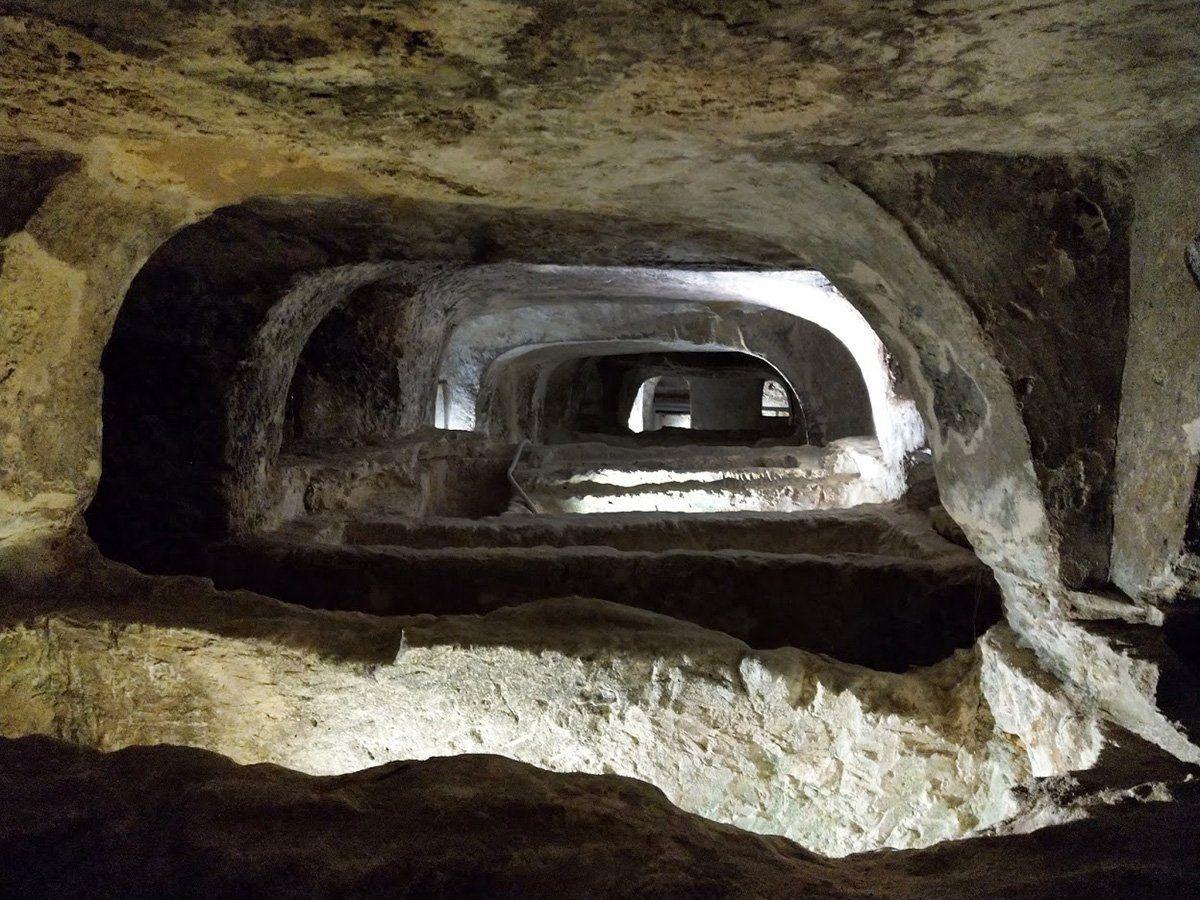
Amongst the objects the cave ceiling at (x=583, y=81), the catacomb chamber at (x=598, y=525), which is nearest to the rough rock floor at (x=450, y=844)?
the catacomb chamber at (x=598, y=525)

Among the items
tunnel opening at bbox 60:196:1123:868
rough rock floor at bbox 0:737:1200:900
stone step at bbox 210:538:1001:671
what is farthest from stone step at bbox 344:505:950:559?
rough rock floor at bbox 0:737:1200:900

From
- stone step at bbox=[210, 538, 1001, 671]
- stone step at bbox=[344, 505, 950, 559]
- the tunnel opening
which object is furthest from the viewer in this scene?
stone step at bbox=[344, 505, 950, 559]

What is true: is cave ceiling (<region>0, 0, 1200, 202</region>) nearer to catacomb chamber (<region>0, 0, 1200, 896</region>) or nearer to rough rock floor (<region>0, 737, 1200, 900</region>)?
catacomb chamber (<region>0, 0, 1200, 896</region>)

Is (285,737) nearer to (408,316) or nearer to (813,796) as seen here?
(813,796)

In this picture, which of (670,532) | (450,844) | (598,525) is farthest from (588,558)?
(450,844)

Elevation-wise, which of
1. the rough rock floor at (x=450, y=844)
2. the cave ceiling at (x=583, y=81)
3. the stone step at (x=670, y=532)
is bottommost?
the rough rock floor at (x=450, y=844)

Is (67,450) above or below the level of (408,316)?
below

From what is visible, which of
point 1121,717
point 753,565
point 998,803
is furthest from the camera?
point 753,565

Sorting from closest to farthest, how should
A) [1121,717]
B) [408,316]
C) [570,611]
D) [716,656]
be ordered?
[1121,717] < [716,656] < [570,611] < [408,316]

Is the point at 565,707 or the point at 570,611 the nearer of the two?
the point at 565,707

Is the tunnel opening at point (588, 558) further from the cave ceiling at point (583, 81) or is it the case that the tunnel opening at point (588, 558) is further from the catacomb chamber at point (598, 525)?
the cave ceiling at point (583, 81)

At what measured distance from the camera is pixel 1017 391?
6.77 feet

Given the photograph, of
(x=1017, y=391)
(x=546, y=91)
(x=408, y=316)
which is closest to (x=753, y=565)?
(x=1017, y=391)

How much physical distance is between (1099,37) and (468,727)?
2.48 meters
